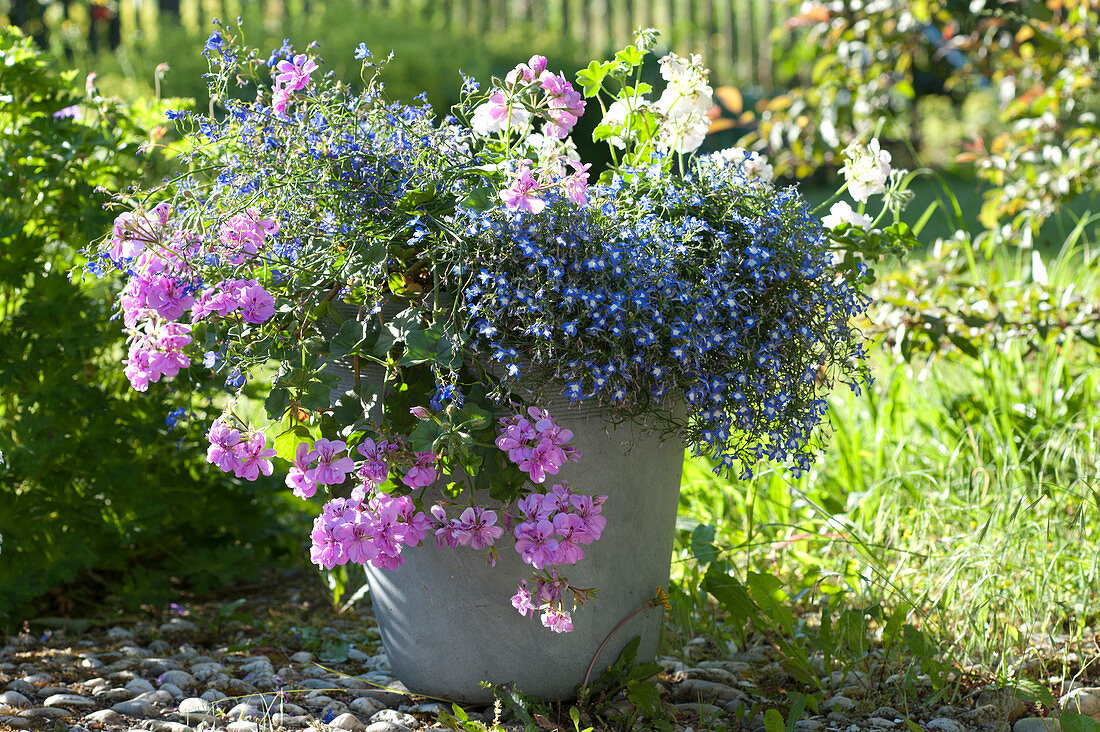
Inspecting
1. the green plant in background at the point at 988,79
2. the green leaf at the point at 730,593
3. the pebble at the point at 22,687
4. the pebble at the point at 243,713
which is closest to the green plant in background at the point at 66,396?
the pebble at the point at 22,687

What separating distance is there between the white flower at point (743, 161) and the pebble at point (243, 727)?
3.77ft

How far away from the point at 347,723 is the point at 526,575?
0.38 m

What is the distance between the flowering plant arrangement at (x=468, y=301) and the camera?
1385mm

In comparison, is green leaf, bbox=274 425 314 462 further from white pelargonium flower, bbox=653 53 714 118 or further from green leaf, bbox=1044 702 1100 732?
green leaf, bbox=1044 702 1100 732

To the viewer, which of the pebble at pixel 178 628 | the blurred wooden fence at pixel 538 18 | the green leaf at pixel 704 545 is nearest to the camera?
the green leaf at pixel 704 545

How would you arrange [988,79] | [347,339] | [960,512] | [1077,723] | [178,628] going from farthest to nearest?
[988,79] < [960,512] < [178,628] < [1077,723] < [347,339]

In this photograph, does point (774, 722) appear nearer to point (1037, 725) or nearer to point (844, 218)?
point (1037, 725)

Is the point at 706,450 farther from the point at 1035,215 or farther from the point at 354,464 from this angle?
the point at 1035,215

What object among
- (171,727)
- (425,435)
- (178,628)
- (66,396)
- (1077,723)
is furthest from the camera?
(178,628)

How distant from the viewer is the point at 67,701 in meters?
1.70

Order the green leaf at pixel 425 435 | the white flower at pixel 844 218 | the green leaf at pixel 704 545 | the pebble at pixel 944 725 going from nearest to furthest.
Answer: the green leaf at pixel 425 435 → the pebble at pixel 944 725 → the white flower at pixel 844 218 → the green leaf at pixel 704 545

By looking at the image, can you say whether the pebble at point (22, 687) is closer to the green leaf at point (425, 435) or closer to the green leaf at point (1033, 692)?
the green leaf at point (425, 435)

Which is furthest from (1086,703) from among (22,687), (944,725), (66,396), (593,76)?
(66,396)

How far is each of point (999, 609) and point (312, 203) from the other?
1.52 m
